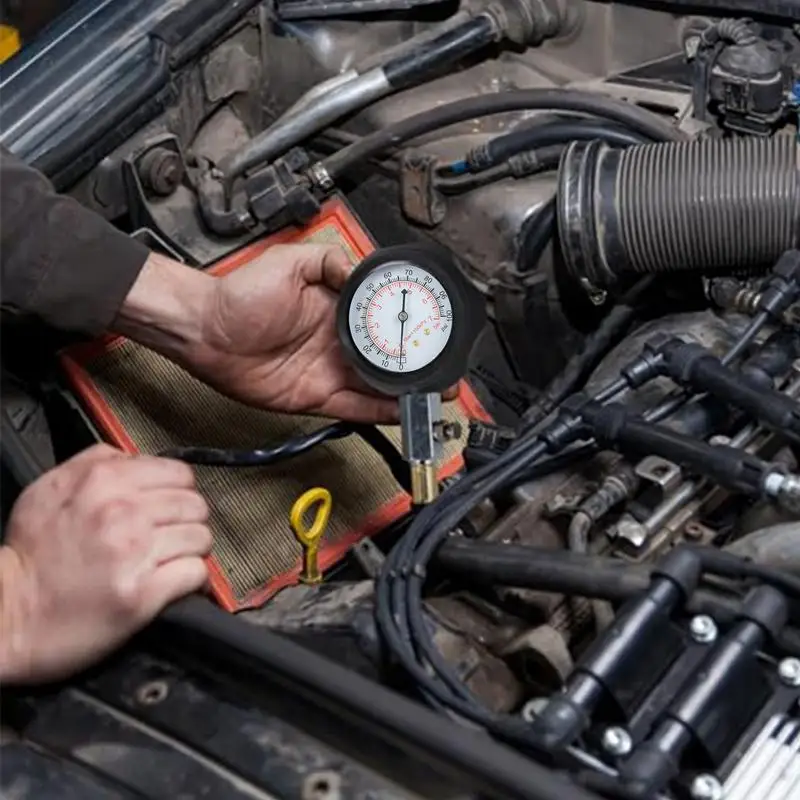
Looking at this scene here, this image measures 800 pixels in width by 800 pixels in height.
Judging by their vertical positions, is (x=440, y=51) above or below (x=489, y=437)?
above

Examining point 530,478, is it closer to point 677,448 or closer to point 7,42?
point 677,448

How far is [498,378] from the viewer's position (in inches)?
70.1

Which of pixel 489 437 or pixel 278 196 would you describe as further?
pixel 278 196

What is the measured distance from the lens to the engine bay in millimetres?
1003

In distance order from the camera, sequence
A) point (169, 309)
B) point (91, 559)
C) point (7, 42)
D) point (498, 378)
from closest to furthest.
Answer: point (91, 559) → point (169, 309) → point (498, 378) → point (7, 42)

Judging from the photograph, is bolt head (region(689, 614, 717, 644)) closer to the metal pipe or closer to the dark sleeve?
the dark sleeve

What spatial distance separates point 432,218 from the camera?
67.4 inches

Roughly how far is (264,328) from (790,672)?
754 millimetres

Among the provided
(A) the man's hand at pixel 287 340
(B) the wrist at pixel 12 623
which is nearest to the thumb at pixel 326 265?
(A) the man's hand at pixel 287 340

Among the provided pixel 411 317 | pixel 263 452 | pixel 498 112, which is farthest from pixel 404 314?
pixel 498 112

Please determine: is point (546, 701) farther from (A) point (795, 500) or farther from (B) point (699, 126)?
(B) point (699, 126)

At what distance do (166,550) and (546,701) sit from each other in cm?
33

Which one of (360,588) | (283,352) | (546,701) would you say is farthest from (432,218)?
(546,701)

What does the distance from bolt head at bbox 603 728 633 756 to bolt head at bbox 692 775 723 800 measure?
0.05 meters
